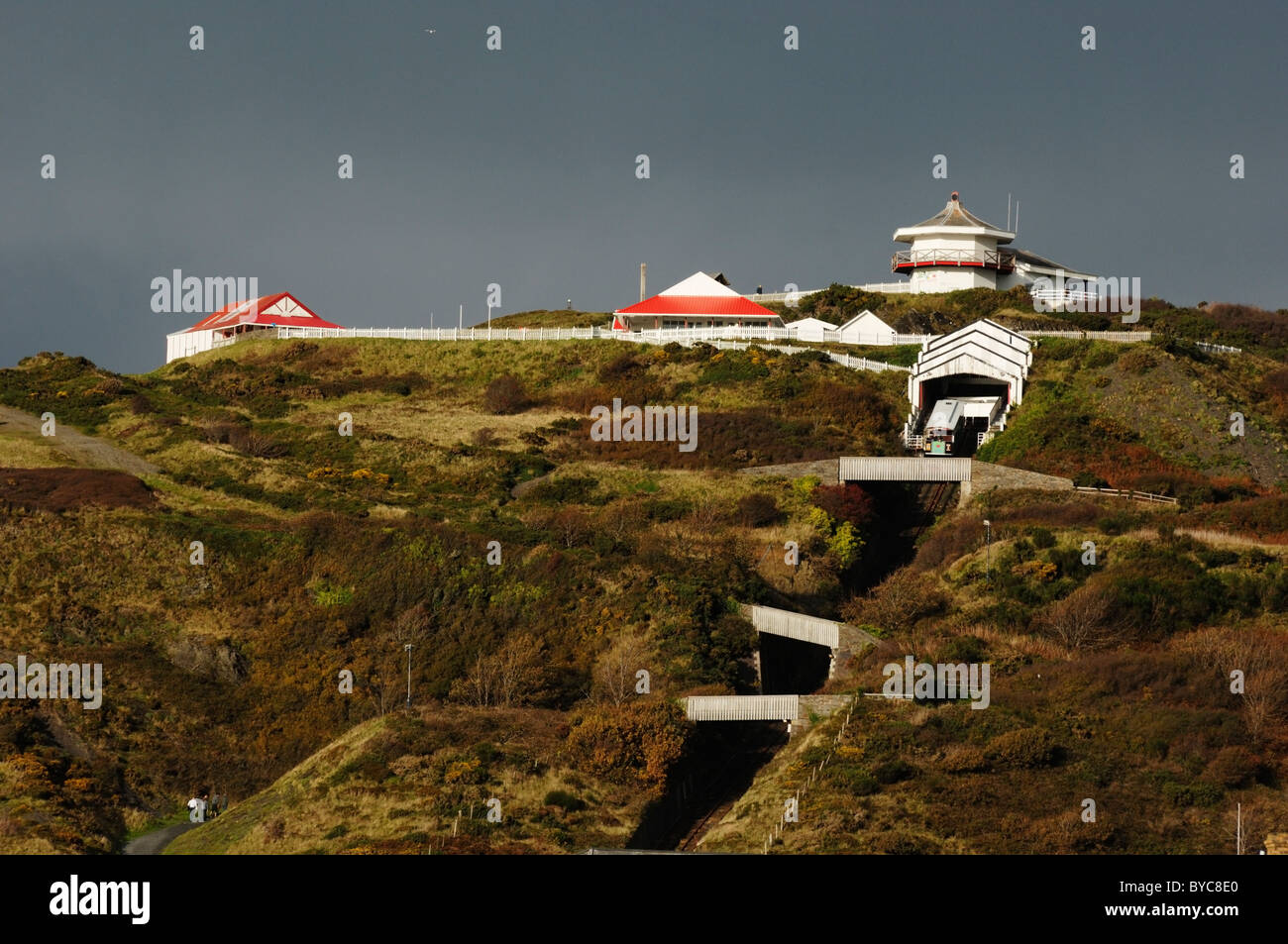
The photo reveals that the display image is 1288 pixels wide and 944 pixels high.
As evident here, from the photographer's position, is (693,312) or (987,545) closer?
(987,545)

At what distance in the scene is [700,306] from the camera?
314ft

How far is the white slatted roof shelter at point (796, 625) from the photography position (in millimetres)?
47719

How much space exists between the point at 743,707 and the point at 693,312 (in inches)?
2159

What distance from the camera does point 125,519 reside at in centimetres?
5659

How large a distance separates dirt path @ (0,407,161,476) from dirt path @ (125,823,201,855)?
1138 inches

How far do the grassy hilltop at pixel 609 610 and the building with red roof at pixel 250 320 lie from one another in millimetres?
19420

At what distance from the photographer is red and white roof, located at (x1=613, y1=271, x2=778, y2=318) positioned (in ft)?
312

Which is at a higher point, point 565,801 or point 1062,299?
point 1062,299

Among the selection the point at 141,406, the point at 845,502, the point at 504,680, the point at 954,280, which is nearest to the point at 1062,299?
the point at 954,280

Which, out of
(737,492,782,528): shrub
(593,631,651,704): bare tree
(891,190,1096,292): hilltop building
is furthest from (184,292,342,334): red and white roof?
(593,631,651,704): bare tree

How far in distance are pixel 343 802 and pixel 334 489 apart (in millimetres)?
28177

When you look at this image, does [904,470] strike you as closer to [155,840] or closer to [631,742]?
[631,742]

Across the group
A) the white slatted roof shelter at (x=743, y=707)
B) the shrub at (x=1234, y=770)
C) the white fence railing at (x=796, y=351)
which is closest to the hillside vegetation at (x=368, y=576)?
the white slatted roof shelter at (x=743, y=707)
